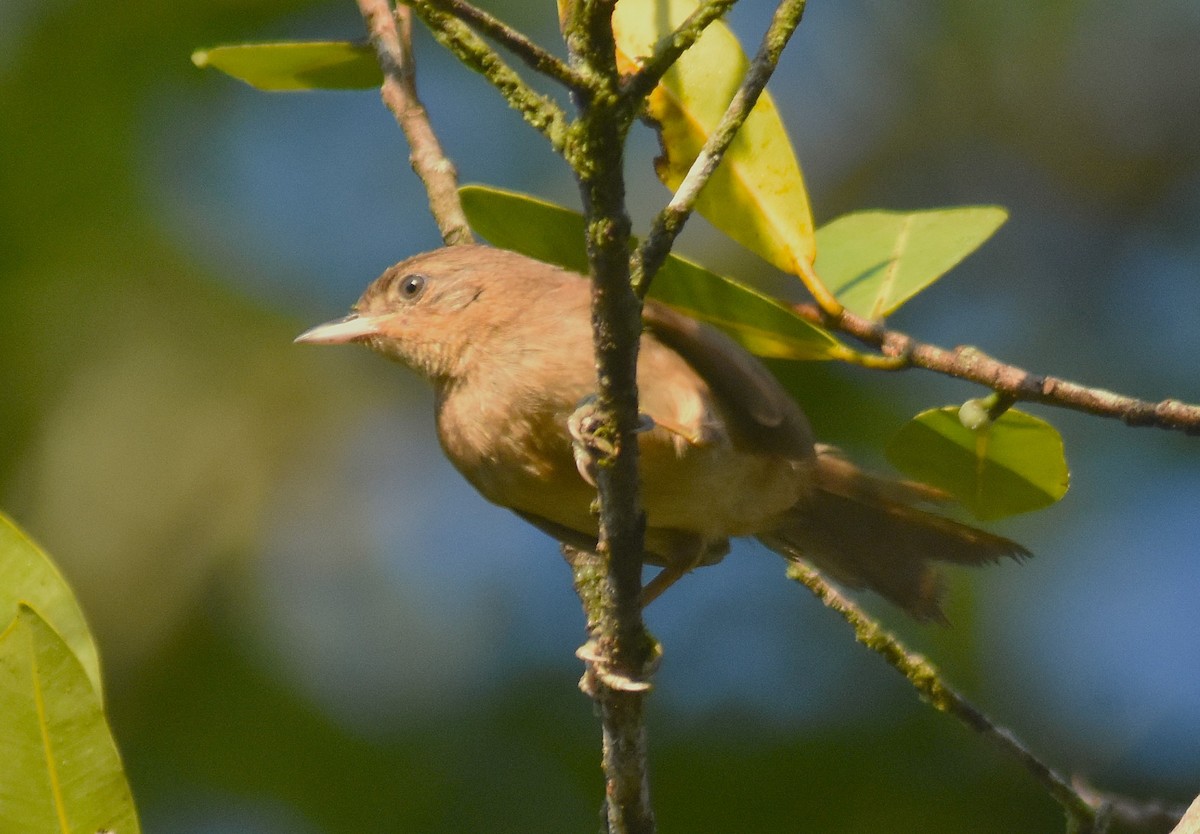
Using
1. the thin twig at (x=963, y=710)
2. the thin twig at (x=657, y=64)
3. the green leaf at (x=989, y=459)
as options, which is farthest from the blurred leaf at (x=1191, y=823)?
the thin twig at (x=657, y=64)

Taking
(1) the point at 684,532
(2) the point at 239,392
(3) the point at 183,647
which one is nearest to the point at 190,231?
(2) the point at 239,392

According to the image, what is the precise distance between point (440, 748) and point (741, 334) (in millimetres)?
2760

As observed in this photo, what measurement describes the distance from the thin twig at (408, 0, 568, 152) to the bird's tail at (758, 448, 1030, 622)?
88.9 inches

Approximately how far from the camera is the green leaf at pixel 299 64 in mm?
3326

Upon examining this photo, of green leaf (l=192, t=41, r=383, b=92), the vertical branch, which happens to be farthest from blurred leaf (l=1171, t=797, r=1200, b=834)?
green leaf (l=192, t=41, r=383, b=92)

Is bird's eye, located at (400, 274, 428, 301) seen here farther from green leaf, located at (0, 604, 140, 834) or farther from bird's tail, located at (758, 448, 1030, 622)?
green leaf, located at (0, 604, 140, 834)

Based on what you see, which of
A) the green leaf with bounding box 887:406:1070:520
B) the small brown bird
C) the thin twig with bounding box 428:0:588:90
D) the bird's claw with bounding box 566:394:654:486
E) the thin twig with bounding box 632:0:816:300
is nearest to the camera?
the thin twig with bounding box 428:0:588:90

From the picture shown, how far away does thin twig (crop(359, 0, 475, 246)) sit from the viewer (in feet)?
11.4

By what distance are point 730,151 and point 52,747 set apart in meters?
1.59

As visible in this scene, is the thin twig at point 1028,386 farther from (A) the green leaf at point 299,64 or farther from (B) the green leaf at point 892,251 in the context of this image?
(A) the green leaf at point 299,64

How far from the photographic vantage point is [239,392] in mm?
5770

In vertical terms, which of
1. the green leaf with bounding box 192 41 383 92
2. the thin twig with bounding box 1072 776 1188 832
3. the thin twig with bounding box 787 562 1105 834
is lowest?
the thin twig with bounding box 1072 776 1188 832

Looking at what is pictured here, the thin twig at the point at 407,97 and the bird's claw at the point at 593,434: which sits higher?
the thin twig at the point at 407,97

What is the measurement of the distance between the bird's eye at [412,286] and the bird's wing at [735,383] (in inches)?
27.9
